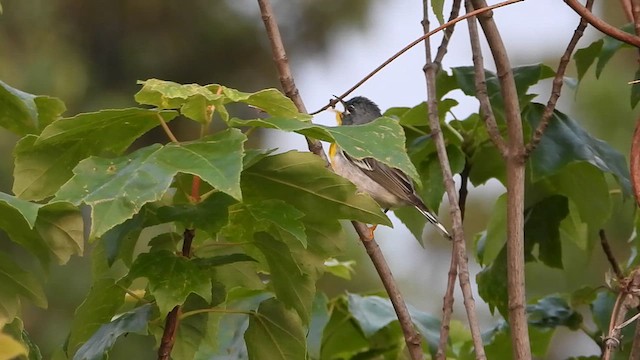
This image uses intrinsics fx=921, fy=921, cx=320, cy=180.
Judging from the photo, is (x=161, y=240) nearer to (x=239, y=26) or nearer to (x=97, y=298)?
(x=97, y=298)

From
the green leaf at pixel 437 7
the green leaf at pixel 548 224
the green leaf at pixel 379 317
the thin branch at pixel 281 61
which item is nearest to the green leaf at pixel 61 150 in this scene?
the thin branch at pixel 281 61

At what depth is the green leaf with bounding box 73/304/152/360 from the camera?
108cm

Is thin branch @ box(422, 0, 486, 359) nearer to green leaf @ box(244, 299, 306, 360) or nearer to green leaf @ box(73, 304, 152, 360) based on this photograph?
green leaf @ box(244, 299, 306, 360)

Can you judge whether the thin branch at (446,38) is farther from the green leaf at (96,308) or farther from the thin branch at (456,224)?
the green leaf at (96,308)

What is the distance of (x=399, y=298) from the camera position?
1141 millimetres

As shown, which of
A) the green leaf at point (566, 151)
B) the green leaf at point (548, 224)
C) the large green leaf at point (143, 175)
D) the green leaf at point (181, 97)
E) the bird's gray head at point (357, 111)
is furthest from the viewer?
the bird's gray head at point (357, 111)

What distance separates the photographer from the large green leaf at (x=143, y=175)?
0.85 meters

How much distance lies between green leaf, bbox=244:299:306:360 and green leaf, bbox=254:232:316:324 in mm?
58

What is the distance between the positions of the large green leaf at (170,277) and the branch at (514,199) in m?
0.40

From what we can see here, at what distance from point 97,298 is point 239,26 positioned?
217 inches

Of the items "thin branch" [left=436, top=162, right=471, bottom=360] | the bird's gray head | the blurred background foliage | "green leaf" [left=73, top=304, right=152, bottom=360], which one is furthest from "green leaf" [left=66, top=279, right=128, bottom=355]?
the blurred background foliage

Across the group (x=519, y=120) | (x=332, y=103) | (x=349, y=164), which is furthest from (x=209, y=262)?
(x=349, y=164)

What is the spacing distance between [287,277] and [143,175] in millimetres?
279

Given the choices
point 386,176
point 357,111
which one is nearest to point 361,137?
point 386,176
